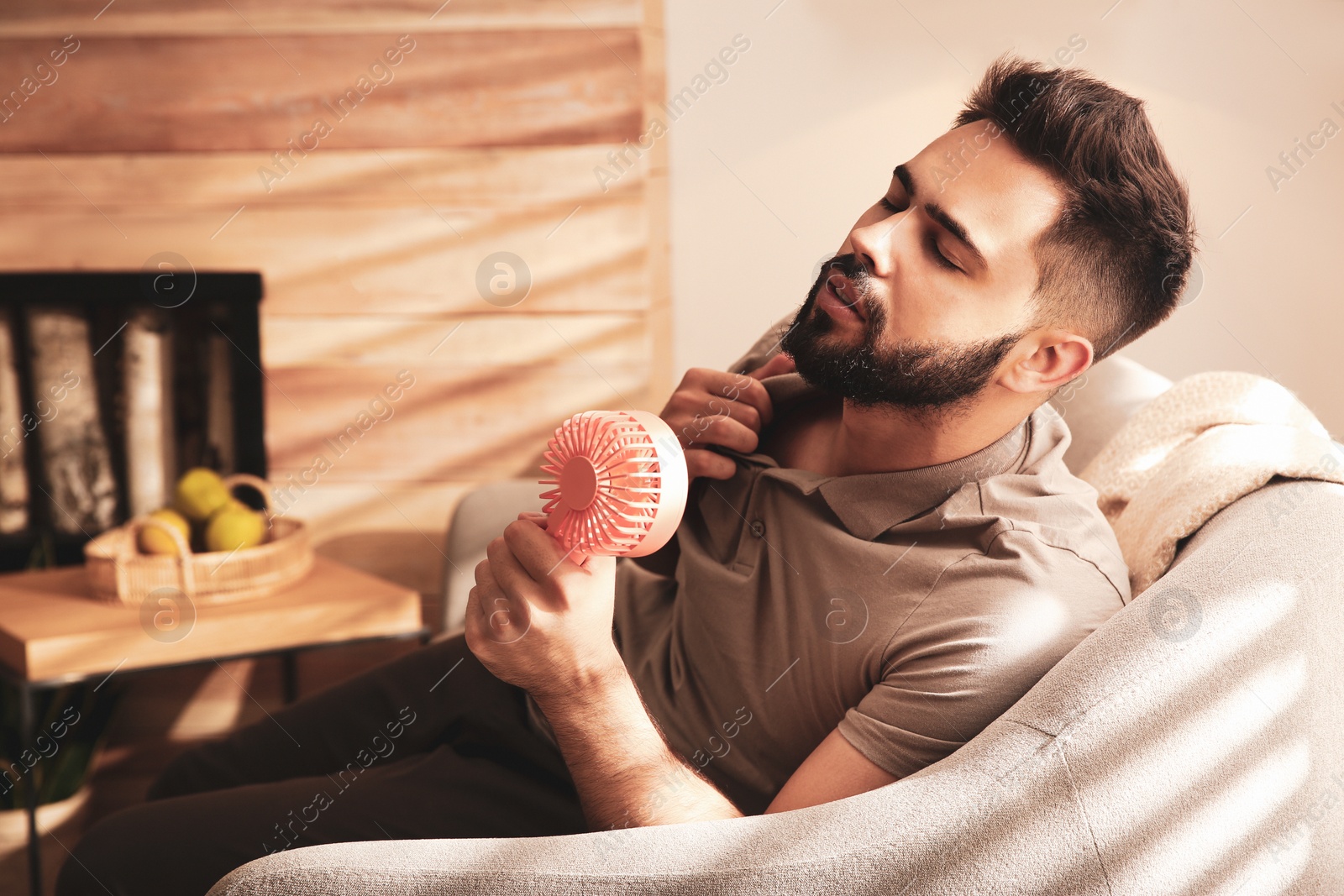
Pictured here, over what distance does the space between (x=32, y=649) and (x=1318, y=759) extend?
5.52 ft

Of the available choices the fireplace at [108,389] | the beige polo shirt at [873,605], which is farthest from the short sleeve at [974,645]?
the fireplace at [108,389]

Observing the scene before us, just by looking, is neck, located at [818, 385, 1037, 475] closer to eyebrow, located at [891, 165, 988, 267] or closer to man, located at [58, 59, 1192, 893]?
man, located at [58, 59, 1192, 893]

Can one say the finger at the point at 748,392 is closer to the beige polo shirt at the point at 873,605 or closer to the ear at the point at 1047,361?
the beige polo shirt at the point at 873,605

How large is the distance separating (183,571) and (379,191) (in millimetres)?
787

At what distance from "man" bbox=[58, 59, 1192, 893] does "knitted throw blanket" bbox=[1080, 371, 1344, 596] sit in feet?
0.28

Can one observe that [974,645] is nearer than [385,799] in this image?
Yes

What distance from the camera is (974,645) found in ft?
2.94

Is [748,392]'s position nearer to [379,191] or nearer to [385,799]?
[385,799]

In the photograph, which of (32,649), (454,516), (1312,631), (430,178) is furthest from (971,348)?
(32,649)

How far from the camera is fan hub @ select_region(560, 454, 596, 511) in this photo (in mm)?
834

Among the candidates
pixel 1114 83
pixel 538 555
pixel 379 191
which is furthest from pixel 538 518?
pixel 1114 83

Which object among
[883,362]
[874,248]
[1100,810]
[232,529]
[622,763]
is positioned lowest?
[232,529]

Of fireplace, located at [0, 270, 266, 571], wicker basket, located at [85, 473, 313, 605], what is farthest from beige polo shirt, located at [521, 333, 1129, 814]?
fireplace, located at [0, 270, 266, 571]

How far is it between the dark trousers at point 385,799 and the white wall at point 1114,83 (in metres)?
0.96
